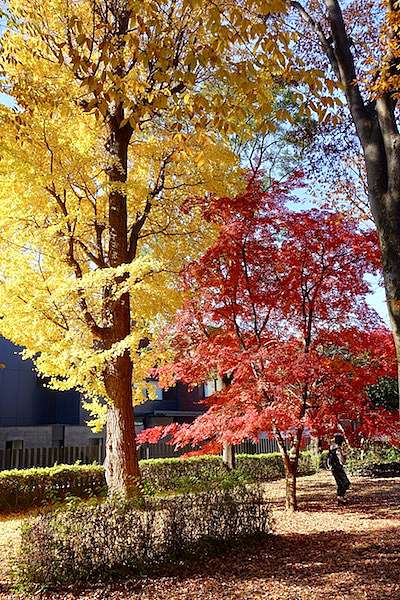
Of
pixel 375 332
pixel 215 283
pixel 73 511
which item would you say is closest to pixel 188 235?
pixel 215 283

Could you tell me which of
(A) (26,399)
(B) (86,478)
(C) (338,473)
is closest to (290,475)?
(C) (338,473)

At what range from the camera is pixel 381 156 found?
5.73 meters

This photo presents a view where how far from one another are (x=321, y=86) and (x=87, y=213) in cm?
659

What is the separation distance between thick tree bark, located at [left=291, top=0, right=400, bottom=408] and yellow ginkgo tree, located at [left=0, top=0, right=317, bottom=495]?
1.79 meters

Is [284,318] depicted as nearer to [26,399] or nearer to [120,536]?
[120,536]

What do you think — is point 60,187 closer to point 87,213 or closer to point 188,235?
point 87,213

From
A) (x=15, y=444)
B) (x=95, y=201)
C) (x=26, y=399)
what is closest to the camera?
(x=95, y=201)

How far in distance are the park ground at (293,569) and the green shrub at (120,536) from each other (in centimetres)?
21

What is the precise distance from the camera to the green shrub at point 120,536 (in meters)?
5.86

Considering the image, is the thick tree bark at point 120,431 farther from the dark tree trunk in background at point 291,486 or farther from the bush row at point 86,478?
the dark tree trunk in background at point 291,486

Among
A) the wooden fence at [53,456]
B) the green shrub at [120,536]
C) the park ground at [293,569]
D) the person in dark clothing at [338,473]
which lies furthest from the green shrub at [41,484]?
the person in dark clothing at [338,473]

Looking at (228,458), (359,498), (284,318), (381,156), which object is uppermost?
(381,156)

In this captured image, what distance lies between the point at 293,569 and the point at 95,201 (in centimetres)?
744

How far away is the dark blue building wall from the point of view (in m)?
21.4
